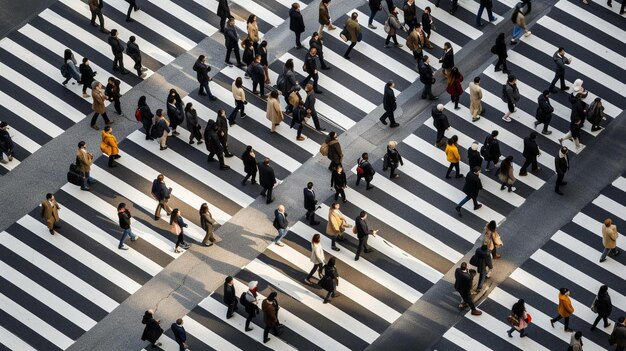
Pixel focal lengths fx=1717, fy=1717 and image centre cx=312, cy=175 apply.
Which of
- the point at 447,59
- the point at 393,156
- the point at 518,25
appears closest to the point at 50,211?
the point at 393,156

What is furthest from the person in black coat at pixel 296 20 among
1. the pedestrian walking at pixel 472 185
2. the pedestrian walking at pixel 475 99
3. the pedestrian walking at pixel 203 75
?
the pedestrian walking at pixel 472 185

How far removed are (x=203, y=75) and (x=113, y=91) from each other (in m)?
2.73

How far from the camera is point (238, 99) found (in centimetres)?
5103

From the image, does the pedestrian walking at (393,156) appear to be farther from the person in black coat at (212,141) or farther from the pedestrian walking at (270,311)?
the pedestrian walking at (270,311)

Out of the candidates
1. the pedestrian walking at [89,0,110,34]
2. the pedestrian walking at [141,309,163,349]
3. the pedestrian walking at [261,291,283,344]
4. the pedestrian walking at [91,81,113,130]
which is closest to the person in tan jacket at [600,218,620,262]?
the pedestrian walking at [261,291,283,344]

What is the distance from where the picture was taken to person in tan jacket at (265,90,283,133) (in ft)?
166

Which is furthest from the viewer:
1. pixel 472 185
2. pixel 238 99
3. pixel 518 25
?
pixel 518 25

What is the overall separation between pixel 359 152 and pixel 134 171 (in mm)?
6676

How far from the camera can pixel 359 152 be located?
51000 mm

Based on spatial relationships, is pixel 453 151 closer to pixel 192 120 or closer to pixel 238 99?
pixel 238 99

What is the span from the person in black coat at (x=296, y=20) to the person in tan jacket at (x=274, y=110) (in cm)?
285

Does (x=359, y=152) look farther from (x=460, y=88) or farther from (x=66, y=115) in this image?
(x=66, y=115)

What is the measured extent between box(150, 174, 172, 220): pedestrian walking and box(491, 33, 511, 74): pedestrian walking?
1103 centimetres

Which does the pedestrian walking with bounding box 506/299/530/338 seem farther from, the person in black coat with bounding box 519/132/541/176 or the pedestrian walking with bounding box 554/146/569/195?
the person in black coat with bounding box 519/132/541/176
